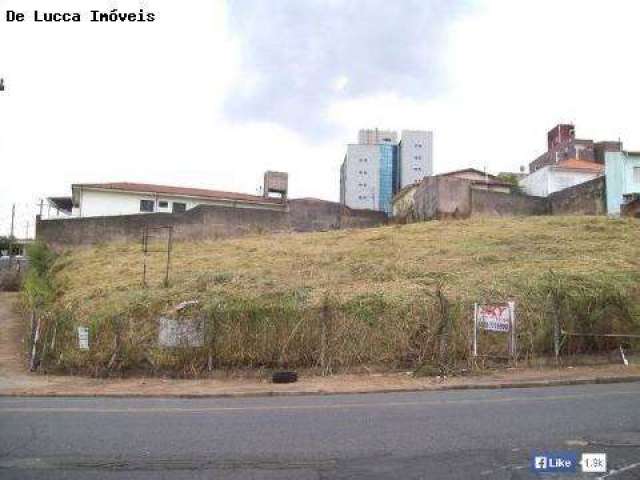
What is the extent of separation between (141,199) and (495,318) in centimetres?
2972

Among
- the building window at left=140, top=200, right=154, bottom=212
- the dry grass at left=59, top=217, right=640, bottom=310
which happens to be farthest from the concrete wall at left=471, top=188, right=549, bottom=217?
the building window at left=140, top=200, right=154, bottom=212

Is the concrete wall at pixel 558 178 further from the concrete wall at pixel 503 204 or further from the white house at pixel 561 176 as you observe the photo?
the concrete wall at pixel 503 204

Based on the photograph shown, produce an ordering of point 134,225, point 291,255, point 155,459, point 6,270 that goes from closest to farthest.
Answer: point 155,459 < point 291,255 < point 134,225 < point 6,270

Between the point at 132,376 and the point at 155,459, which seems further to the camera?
the point at 132,376

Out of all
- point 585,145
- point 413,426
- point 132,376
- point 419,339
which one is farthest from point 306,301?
point 585,145

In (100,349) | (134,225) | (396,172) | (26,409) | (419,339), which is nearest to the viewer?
(26,409)

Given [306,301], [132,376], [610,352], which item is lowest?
[132,376]

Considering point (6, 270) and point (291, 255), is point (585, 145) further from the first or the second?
point (6, 270)

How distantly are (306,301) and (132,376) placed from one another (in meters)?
4.63

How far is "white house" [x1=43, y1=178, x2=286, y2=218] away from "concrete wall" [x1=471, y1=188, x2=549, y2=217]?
13341 millimetres

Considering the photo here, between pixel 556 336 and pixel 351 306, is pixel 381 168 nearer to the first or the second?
pixel 351 306

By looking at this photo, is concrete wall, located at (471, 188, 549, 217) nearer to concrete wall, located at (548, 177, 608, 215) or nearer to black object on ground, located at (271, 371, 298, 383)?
concrete wall, located at (548, 177, 608, 215)

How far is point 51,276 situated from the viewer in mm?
25922

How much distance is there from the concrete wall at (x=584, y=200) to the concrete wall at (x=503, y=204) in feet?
3.27
